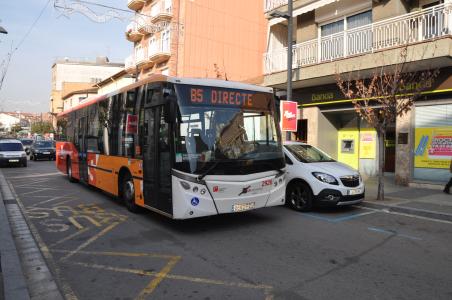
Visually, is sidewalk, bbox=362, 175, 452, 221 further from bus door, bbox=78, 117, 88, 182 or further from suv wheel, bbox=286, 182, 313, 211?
bus door, bbox=78, 117, 88, 182

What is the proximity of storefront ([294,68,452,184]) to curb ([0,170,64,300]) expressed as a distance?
1192 centimetres

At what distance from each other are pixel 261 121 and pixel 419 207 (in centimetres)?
494

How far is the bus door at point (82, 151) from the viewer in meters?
12.3

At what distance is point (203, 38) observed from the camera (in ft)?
90.6

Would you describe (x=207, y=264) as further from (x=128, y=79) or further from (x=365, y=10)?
(x=128, y=79)

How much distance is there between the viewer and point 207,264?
530 centimetres

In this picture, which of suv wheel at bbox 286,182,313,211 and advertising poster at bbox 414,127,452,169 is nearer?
suv wheel at bbox 286,182,313,211

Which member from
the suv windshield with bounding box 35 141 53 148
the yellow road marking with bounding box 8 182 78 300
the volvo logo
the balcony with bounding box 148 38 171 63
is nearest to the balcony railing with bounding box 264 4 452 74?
the volvo logo

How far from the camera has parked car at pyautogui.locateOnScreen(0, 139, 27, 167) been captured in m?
21.5

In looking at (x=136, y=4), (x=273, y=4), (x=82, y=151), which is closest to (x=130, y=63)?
(x=136, y=4)

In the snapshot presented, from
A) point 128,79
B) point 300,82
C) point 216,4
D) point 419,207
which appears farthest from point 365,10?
point 128,79

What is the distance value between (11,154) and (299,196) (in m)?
18.7

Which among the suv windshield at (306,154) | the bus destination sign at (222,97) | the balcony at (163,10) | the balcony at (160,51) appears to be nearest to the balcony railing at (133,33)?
the balcony at (163,10)

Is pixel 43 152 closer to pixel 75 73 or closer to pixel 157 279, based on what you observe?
pixel 157 279
